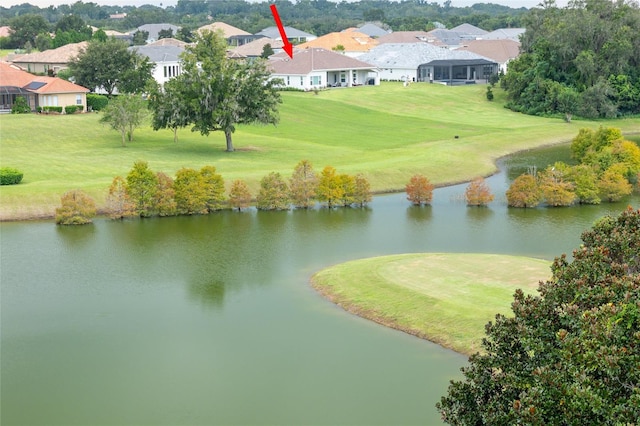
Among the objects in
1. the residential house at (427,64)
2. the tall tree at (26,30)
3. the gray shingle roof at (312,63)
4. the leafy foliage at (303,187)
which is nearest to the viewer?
the leafy foliage at (303,187)

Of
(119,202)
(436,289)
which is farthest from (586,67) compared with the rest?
(436,289)

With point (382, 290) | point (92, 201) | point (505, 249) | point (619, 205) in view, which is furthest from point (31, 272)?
point (619, 205)

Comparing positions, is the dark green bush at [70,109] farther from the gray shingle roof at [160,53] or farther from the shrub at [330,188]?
the shrub at [330,188]

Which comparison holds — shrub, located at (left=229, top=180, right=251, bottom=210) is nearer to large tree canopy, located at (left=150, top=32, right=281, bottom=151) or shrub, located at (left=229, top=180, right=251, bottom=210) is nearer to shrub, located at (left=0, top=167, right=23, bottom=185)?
large tree canopy, located at (left=150, top=32, right=281, bottom=151)

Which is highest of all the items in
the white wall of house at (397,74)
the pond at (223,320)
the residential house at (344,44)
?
the residential house at (344,44)

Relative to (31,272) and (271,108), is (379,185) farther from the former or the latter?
(31,272)

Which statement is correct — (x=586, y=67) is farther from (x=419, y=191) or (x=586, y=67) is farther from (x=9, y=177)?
(x=9, y=177)

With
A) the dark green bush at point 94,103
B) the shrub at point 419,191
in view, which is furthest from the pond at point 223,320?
the dark green bush at point 94,103
